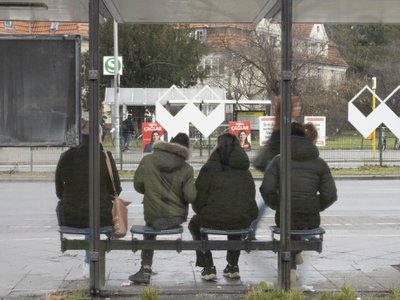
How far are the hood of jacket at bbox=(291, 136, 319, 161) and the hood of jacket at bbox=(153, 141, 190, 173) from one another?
3.67 feet

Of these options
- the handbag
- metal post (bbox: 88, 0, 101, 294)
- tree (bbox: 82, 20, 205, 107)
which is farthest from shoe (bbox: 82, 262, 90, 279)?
tree (bbox: 82, 20, 205, 107)

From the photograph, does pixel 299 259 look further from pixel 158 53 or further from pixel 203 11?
pixel 158 53

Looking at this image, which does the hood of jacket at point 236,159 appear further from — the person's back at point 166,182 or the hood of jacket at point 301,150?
the hood of jacket at point 301,150

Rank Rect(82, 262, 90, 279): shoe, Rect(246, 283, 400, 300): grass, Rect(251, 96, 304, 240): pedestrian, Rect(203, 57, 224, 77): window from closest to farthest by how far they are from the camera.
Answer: Rect(246, 283, 400, 300): grass < Rect(251, 96, 304, 240): pedestrian < Rect(82, 262, 90, 279): shoe < Rect(203, 57, 224, 77): window

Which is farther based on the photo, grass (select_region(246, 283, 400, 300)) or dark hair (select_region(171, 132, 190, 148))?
dark hair (select_region(171, 132, 190, 148))

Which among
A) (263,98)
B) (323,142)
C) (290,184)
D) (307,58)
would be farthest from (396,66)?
(290,184)

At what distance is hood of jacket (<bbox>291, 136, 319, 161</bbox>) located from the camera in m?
6.55

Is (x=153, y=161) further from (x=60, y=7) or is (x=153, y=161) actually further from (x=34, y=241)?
(x=34, y=241)

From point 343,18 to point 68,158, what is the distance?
3824 millimetres

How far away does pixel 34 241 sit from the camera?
9.48 m

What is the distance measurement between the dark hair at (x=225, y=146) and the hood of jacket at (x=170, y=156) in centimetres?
35

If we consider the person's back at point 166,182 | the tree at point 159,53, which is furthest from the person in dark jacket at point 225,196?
the tree at point 159,53

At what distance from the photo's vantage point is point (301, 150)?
6555 mm

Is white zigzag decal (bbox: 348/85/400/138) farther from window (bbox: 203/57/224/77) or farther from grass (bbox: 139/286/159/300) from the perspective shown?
grass (bbox: 139/286/159/300)
